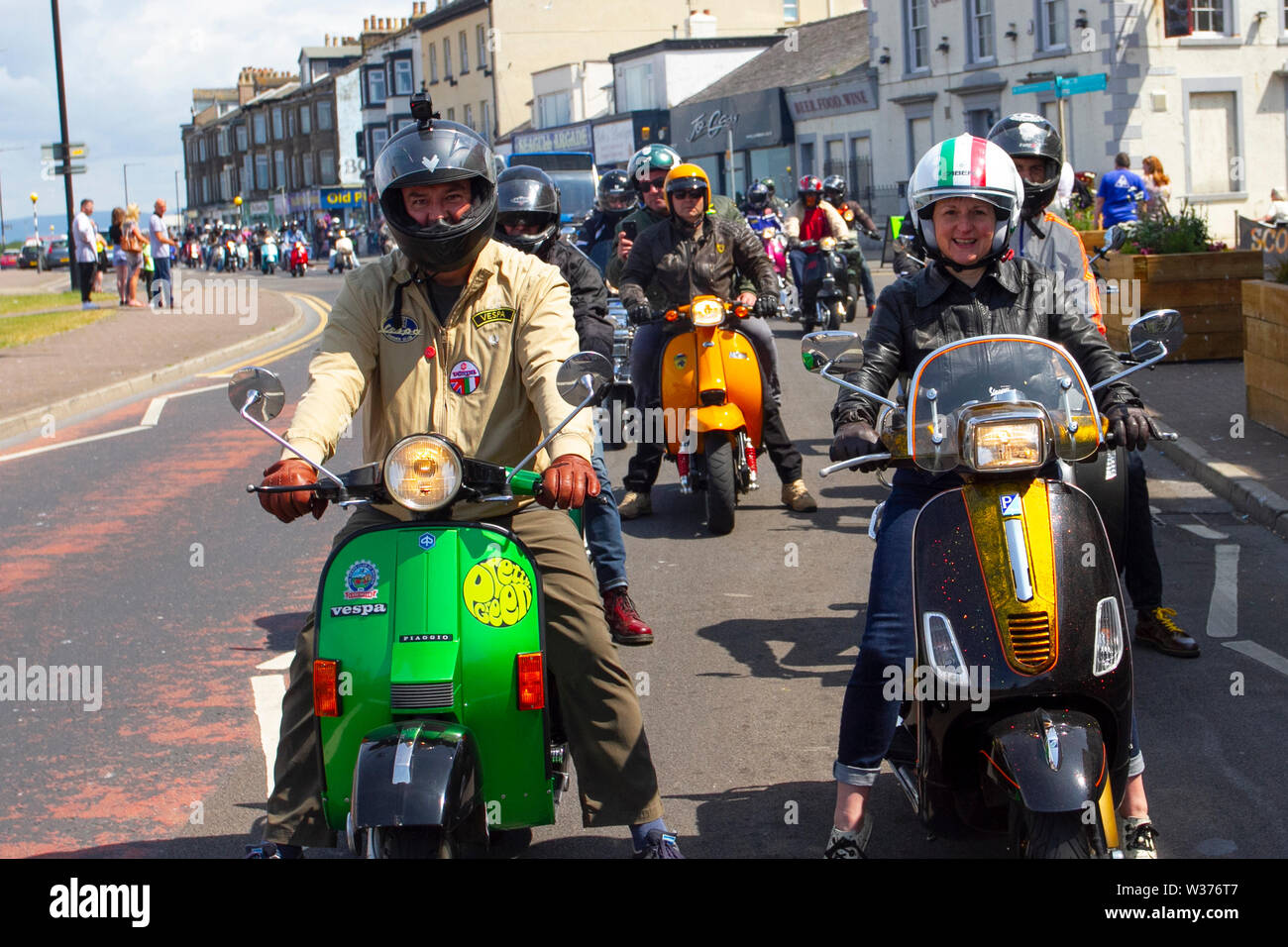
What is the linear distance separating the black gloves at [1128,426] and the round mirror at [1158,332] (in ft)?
0.78

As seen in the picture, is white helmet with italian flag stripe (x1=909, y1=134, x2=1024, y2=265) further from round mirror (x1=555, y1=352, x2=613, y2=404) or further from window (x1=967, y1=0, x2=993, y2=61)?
window (x1=967, y1=0, x2=993, y2=61)

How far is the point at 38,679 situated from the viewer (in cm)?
593

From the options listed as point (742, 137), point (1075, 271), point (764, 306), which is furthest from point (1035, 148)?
point (742, 137)

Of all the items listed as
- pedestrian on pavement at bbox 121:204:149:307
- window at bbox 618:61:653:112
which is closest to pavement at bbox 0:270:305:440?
pedestrian on pavement at bbox 121:204:149:307

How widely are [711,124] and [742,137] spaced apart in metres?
2.99

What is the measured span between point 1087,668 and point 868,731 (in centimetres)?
58

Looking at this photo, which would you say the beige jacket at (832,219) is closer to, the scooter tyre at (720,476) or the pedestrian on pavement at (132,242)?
the scooter tyre at (720,476)

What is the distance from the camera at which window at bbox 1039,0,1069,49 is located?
3294cm

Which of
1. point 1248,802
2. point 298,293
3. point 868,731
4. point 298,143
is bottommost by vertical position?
point 1248,802

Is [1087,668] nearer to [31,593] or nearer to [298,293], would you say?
[31,593]

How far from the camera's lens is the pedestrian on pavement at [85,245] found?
2820cm

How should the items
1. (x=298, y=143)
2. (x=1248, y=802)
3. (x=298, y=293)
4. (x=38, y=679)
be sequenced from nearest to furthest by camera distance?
(x=1248, y=802) < (x=38, y=679) < (x=298, y=293) < (x=298, y=143)

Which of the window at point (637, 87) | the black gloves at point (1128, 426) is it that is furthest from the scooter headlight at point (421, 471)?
the window at point (637, 87)
